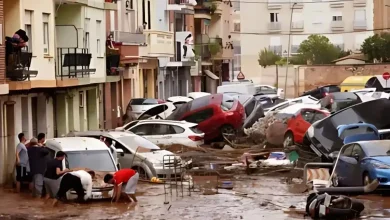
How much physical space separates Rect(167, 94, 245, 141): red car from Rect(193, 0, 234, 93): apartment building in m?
33.8

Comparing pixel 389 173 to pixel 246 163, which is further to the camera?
pixel 246 163

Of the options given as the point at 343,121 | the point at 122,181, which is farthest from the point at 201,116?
the point at 122,181

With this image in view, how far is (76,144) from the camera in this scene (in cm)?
2616

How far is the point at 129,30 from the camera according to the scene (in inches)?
2042

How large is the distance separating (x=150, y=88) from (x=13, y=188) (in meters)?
31.0

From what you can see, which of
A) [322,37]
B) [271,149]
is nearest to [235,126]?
[271,149]

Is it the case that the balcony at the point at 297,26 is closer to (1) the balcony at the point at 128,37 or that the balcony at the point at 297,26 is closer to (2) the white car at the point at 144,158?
(1) the balcony at the point at 128,37

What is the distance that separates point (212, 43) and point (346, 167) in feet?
180

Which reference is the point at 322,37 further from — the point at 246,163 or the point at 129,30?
the point at 246,163

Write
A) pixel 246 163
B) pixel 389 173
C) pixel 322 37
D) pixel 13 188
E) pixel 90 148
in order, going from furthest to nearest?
pixel 322 37 < pixel 246 163 < pixel 13 188 < pixel 90 148 < pixel 389 173

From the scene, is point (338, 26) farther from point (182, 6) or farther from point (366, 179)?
point (366, 179)

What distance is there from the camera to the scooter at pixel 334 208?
66.5 ft

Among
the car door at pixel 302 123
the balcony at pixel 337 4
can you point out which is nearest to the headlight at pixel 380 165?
the car door at pixel 302 123

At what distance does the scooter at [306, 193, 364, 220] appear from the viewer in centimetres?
2028
